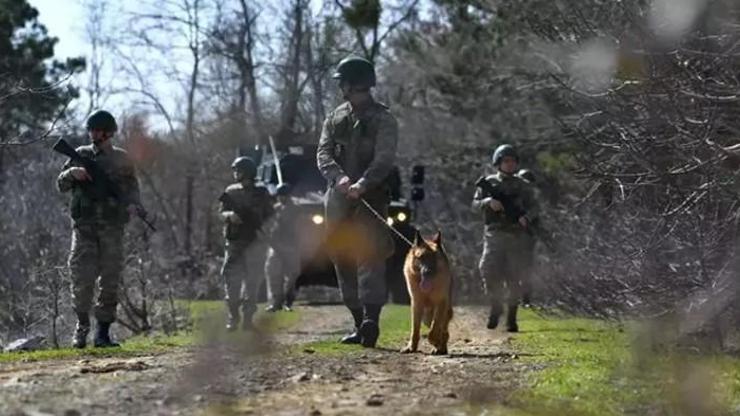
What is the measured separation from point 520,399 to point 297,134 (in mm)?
23787

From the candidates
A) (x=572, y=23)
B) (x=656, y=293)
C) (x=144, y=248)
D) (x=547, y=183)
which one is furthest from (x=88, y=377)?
(x=547, y=183)

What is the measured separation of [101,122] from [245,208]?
4191 mm

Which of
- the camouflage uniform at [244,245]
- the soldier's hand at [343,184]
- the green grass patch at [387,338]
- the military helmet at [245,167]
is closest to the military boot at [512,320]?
the green grass patch at [387,338]

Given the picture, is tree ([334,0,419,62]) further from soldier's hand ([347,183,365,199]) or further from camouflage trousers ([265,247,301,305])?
soldier's hand ([347,183,365,199])

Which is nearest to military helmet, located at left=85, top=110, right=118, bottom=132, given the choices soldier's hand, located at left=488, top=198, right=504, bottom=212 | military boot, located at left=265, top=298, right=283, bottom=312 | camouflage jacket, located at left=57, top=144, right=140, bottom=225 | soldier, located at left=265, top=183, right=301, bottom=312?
camouflage jacket, located at left=57, top=144, right=140, bottom=225

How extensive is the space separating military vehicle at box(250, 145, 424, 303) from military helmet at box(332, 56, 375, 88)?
425 inches

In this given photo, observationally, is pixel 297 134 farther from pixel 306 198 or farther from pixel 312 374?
pixel 312 374

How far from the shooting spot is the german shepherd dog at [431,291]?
11.6m

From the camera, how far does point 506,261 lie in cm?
1627

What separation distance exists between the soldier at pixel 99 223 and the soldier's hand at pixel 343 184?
7.07 feet

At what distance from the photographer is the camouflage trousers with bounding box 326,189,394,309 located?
38.8 feet

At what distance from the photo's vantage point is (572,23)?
1420 cm

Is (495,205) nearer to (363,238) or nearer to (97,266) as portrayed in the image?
(363,238)

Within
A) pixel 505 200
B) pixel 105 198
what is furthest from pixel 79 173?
pixel 505 200
